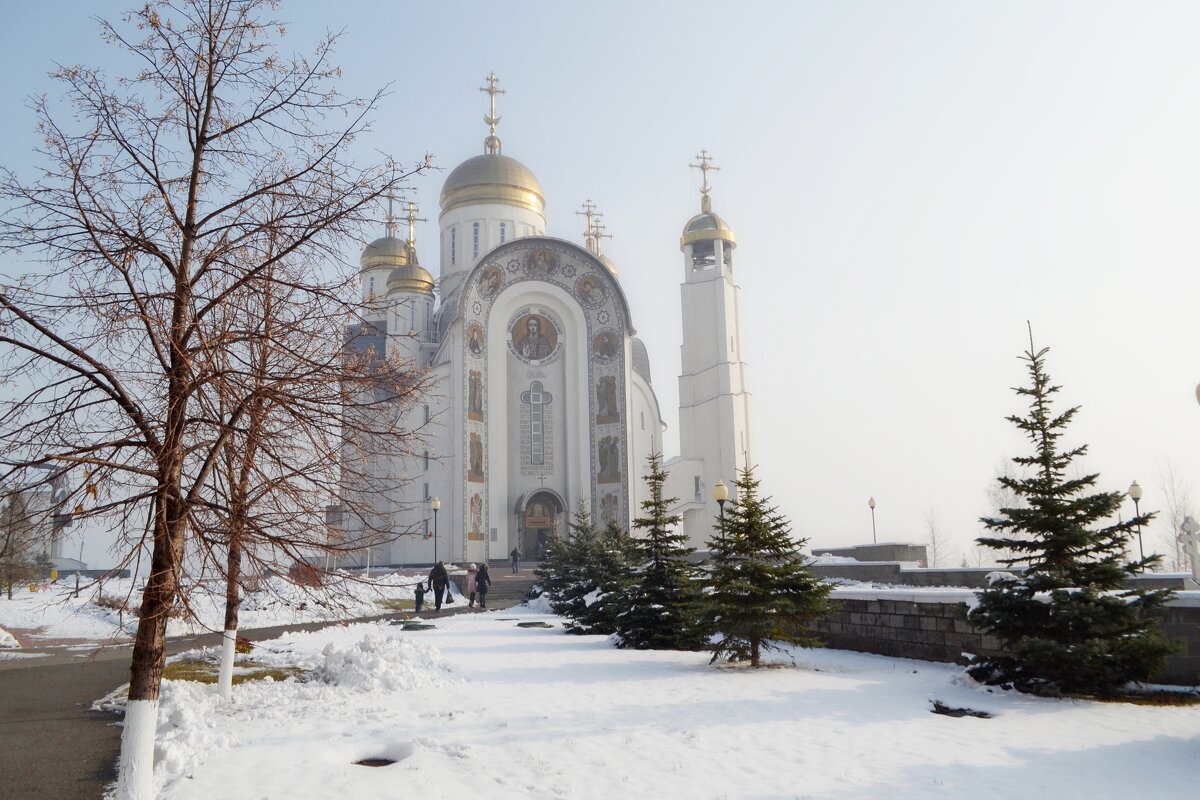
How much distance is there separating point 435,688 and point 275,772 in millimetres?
3737

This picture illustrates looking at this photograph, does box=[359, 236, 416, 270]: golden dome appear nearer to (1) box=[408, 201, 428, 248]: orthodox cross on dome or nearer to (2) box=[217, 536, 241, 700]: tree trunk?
(1) box=[408, 201, 428, 248]: orthodox cross on dome

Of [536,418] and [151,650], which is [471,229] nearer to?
[536,418]

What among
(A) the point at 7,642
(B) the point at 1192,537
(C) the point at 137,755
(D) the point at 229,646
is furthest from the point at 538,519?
(C) the point at 137,755

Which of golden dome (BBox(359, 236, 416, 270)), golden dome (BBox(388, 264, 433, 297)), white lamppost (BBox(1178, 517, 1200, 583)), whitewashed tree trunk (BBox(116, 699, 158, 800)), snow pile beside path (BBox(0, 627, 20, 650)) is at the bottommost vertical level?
snow pile beside path (BBox(0, 627, 20, 650))

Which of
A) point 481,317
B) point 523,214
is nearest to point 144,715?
point 481,317

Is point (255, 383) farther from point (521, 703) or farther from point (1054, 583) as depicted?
point (1054, 583)

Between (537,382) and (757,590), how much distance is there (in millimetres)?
29549

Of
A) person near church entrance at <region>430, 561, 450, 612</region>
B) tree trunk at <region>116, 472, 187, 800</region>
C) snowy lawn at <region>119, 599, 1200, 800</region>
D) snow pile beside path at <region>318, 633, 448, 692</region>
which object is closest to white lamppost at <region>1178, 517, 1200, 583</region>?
snowy lawn at <region>119, 599, 1200, 800</region>

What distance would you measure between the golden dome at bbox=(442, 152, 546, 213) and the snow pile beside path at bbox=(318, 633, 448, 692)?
3518 centimetres

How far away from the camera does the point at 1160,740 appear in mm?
7094

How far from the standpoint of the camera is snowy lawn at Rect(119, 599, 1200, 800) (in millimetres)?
6246

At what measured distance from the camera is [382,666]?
10391mm

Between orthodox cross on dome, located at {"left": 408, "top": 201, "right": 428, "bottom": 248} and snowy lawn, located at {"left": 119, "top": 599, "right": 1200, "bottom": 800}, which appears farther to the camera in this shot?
orthodox cross on dome, located at {"left": 408, "top": 201, "right": 428, "bottom": 248}

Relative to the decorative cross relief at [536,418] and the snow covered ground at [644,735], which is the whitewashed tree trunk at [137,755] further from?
the decorative cross relief at [536,418]
